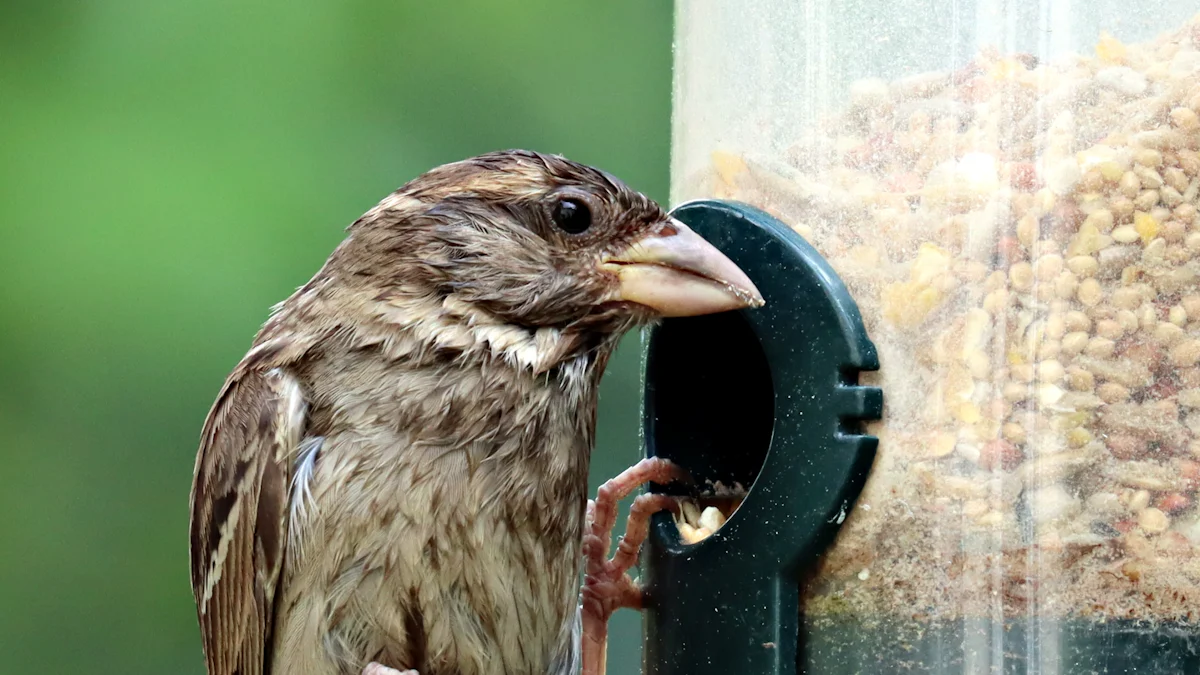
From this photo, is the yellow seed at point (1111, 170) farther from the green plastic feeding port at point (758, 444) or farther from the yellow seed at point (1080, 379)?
the green plastic feeding port at point (758, 444)

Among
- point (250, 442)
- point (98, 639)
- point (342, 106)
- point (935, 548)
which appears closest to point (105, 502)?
point (98, 639)

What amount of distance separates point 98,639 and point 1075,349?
405 centimetres

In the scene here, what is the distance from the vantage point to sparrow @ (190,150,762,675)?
9.52 ft

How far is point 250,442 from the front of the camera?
3066mm

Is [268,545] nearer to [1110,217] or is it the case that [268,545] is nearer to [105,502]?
[1110,217]

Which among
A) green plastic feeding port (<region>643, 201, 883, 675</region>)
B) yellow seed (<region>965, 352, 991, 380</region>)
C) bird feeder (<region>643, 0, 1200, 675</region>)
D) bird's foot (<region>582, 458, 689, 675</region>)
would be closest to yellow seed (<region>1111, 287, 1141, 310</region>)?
bird feeder (<region>643, 0, 1200, 675</region>)

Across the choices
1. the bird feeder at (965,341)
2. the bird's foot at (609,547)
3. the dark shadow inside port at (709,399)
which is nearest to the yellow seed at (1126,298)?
the bird feeder at (965,341)

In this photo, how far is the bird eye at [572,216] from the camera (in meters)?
3.04

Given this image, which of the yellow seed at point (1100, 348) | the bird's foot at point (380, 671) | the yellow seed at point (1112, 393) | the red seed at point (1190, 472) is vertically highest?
the yellow seed at point (1100, 348)

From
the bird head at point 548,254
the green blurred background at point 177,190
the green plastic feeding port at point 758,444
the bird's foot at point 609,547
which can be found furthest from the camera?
the green blurred background at point 177,190

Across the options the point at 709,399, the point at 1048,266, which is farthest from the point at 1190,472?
the point at 709,399

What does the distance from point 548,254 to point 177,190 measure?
7.47 feet

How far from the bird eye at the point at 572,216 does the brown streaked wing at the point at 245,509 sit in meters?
0.58

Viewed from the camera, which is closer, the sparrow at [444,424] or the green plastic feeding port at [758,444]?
A: the green plastic feeding port at [758,444]
